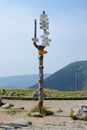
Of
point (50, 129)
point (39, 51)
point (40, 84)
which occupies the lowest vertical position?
point (50, 129)

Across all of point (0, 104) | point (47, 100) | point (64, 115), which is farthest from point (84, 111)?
point (47, 100)

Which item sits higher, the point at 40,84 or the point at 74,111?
the point at 40,84

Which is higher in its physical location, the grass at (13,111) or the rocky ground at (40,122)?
the grass at (13,111)

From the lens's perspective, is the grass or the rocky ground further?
the grass

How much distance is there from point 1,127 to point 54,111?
26.0 ft

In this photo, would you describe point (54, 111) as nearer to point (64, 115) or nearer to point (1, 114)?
point (64, 115)

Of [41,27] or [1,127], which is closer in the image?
[1,127]

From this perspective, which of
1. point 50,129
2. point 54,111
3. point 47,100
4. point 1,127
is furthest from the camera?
point 47,100

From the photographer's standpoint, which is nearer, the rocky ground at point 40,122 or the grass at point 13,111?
the rocky ground at point 40,122

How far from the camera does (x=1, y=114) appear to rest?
24562mm

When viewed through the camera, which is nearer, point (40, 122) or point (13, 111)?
point (40, 122)

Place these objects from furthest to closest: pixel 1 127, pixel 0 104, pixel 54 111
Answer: pixel 0 104 < pixel 54 111 < pixel 1 127

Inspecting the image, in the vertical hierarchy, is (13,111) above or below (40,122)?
above

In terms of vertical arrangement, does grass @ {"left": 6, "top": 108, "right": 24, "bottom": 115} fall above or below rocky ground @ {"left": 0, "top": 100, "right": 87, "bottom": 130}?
above
